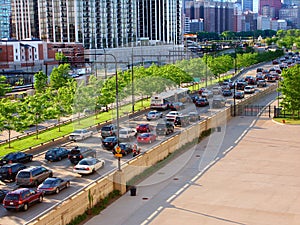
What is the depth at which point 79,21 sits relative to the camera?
101 meters

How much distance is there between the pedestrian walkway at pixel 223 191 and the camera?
62.3 ft

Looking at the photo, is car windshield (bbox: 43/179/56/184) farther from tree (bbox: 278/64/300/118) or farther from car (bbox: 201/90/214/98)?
car (bbox: 201/90/214/98)

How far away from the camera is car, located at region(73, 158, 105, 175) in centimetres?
2487

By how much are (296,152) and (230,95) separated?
87.9 ft

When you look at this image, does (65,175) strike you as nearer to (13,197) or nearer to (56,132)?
(13,197)

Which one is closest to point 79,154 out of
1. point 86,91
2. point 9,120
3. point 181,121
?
point 9,120

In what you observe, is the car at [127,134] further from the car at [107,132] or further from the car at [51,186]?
the car at [51,186]

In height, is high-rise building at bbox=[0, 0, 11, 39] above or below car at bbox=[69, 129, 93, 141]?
above

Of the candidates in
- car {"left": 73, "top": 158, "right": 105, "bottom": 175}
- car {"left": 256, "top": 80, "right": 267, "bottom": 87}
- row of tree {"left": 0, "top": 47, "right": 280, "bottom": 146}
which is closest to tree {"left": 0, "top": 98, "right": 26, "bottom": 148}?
row of tree {"left": 0, "top": 47, "right": 280, "bottom": 146}

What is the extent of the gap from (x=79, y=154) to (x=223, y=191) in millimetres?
9109

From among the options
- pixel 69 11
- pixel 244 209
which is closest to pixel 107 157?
pixel 244 209

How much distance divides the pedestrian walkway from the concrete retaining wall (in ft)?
2.24

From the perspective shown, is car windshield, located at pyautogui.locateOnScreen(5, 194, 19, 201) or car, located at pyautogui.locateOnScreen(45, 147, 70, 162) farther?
car, located at pyautogui.locateOnScreen(45, 147, 70, 162)

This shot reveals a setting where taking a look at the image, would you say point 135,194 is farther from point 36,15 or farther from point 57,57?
point 36,15
